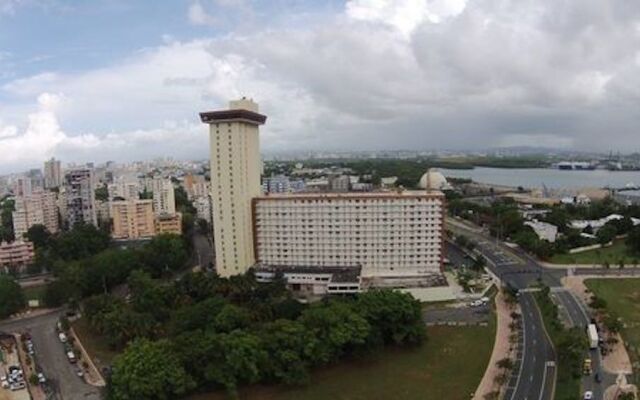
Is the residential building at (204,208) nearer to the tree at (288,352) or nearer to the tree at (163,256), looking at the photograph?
the tree at (163,256)

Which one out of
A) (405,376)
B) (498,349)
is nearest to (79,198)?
(405,376)

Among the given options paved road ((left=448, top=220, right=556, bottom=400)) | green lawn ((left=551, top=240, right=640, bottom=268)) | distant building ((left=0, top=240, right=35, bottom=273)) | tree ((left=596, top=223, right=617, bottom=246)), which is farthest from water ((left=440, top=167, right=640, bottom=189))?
distant building ((left=0, top=240, right=35, bottom=273))

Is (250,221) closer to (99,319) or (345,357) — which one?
(99,319)

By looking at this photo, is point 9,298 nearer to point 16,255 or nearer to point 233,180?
point 233,180

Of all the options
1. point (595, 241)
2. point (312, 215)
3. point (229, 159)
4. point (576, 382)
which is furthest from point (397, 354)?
point (595, 241)

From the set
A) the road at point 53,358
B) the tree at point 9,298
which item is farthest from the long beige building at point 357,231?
the tree at point 9,298
